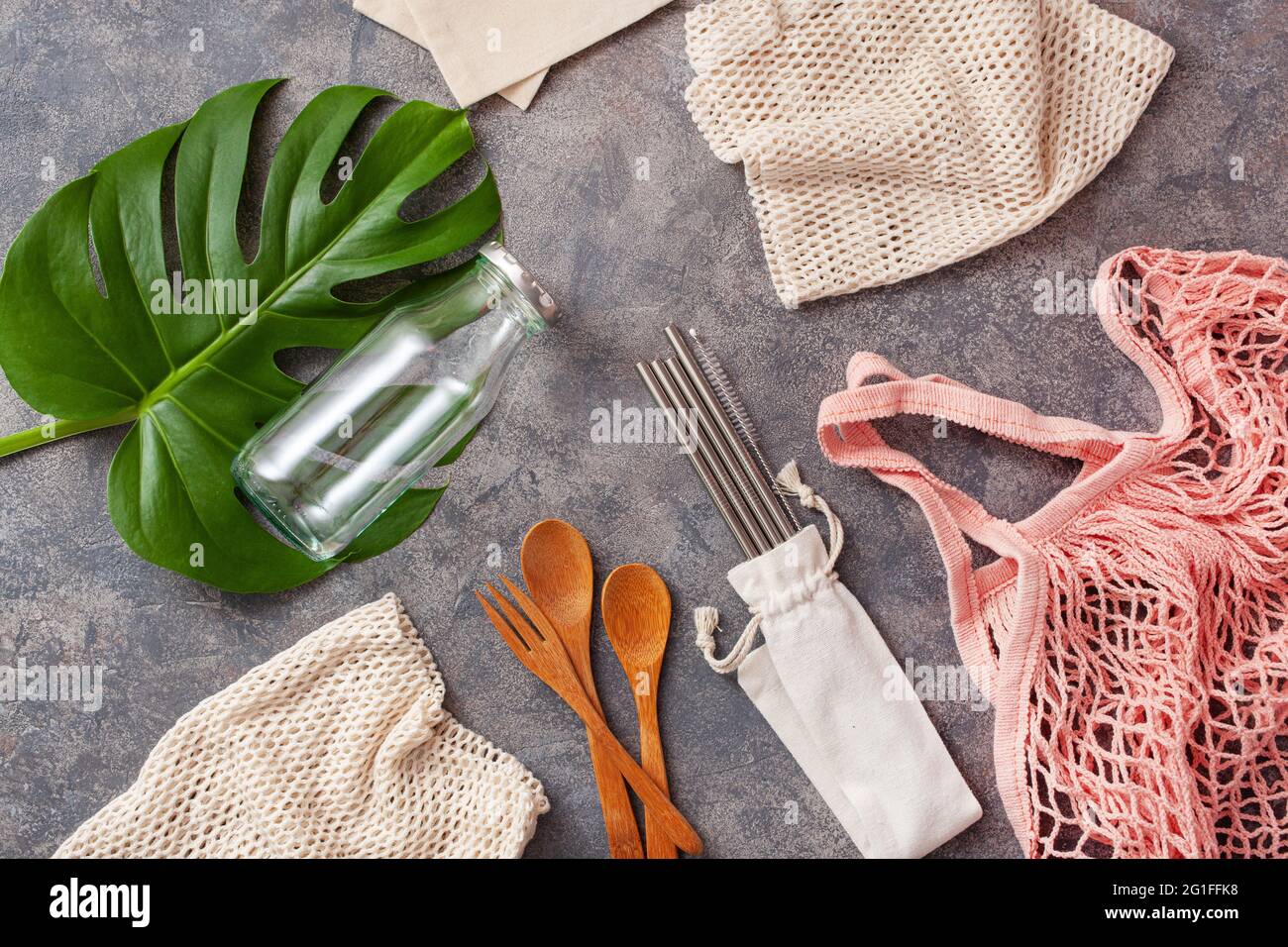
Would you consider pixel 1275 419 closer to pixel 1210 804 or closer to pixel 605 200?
pixel 1210 804

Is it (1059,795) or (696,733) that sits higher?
(696,733)

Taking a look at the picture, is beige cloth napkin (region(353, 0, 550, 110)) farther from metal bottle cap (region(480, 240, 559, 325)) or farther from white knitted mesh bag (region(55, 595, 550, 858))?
white knitted mesh bag (region(55, 595, 550, 858))

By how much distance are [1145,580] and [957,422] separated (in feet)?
0.77

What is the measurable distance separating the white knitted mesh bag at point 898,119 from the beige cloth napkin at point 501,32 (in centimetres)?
10

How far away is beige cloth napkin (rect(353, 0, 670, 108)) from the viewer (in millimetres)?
929

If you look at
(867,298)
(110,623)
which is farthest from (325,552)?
(867,298)

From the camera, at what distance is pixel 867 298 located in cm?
94

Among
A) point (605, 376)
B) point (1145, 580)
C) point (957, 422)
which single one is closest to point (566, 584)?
point (605, 376)

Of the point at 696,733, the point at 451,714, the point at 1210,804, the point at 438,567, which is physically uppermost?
the point at 438,567

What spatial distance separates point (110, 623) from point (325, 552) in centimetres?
25

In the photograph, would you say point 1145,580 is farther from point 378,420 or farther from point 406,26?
point 406,26

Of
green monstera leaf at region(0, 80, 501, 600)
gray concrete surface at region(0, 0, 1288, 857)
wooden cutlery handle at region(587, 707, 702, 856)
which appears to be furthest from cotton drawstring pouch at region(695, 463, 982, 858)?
green monstera leaf at region(0, 80, 501, 600)

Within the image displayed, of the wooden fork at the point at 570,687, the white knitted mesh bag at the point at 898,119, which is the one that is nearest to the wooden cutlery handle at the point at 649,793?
the wooden fork at the point at 570,687

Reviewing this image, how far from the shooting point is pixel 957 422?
0.90 meters
